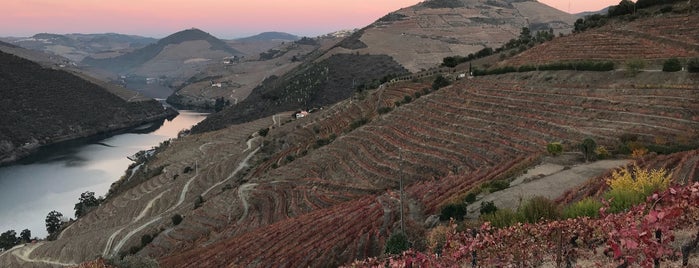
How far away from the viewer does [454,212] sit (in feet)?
92.7

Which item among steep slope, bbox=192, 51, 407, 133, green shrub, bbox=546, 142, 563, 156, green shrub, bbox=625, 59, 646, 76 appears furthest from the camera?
steep slope, bbox=192, 51, 407, 133

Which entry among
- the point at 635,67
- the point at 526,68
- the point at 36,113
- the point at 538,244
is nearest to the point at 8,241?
the point at 526,68

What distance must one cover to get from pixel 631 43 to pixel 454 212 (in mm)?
42601

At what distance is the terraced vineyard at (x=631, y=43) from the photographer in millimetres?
51656

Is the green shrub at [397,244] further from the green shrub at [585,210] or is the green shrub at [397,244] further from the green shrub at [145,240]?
the green shrub at [145,240]

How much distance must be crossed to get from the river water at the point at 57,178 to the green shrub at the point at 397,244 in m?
83.5

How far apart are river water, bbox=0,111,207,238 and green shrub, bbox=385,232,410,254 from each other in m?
83.5

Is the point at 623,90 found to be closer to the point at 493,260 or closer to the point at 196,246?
the point at 493,260

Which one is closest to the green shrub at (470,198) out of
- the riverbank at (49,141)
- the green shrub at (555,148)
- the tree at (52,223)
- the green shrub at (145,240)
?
the green shrub at (555,148)

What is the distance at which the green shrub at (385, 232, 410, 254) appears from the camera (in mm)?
23344

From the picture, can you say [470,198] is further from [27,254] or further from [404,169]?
[27,254]

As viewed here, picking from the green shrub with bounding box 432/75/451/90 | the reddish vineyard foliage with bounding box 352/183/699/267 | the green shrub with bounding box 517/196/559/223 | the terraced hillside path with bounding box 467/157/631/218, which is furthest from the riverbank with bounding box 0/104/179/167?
the reddish vineyard foliage with bounding box 352/183/699/267

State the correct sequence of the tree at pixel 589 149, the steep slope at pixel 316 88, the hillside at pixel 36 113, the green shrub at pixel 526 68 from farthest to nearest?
the steep slope at pixel 316 88 → the hillside at pixel 36 113 → the green shrub at pixel 526 68 → the tree at pixel 589 149

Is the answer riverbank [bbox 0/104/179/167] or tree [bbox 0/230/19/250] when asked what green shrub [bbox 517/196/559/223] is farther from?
riverbank [bbox 0/104/179/167]
